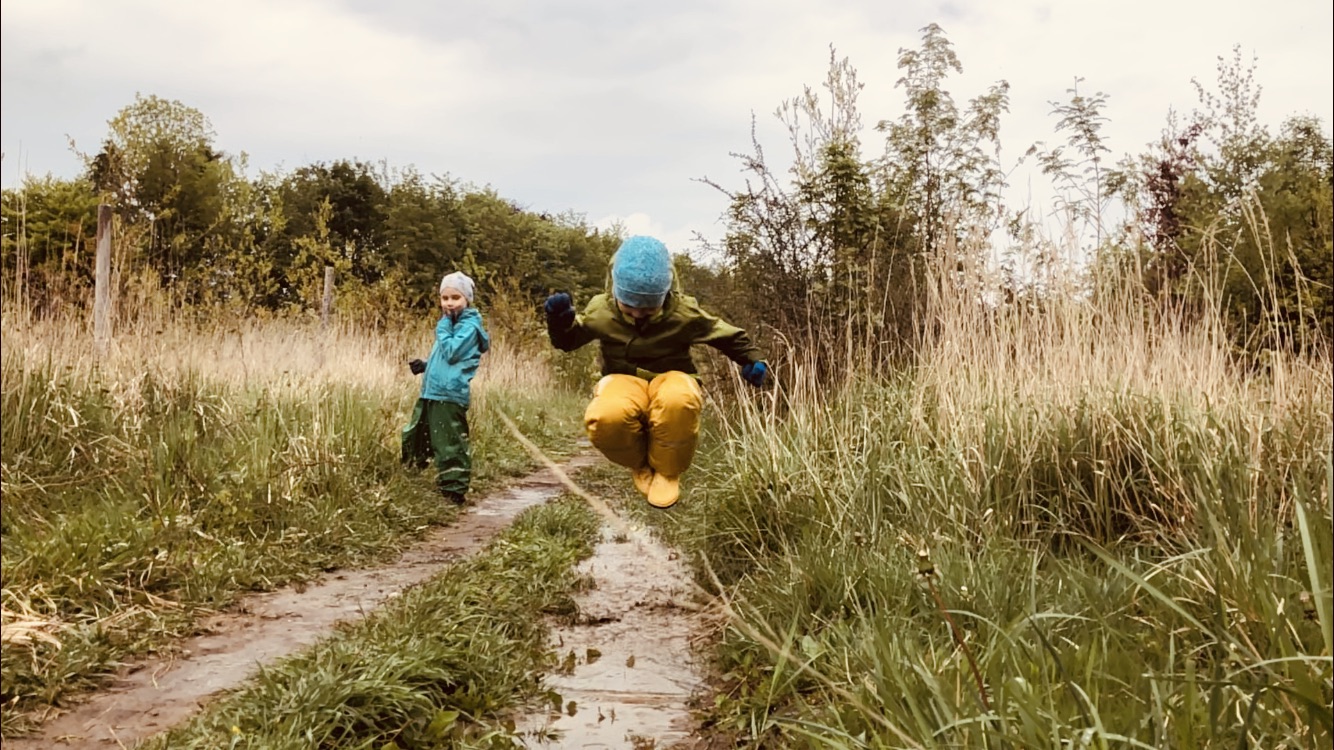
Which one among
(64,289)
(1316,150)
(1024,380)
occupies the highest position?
(1316,150)

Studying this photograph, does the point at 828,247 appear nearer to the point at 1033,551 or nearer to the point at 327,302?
the point at 1033,551

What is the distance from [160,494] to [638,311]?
2643 mm

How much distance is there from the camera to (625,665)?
119 inches

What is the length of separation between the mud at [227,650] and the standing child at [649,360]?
125cm

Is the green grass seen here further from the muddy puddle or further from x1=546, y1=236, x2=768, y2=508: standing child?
x1=546, y1=236, x2=768, y2=508: standing child

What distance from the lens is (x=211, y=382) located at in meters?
6.14

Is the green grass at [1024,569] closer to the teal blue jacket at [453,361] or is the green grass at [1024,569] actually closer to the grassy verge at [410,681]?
the grassy verge at [410,681]

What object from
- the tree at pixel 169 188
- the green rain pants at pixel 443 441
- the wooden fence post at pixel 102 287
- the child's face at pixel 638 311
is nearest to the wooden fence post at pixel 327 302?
the tree at pixel 169 188

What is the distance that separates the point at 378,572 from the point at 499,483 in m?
2.95

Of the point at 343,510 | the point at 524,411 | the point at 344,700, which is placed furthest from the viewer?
the point at 524,411

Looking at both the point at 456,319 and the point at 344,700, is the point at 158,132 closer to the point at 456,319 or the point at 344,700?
the point at 456,319

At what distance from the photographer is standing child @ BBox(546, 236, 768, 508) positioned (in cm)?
337

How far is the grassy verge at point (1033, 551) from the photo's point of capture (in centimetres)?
171

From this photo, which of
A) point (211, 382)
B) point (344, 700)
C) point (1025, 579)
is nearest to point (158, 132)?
point (211, 382)
